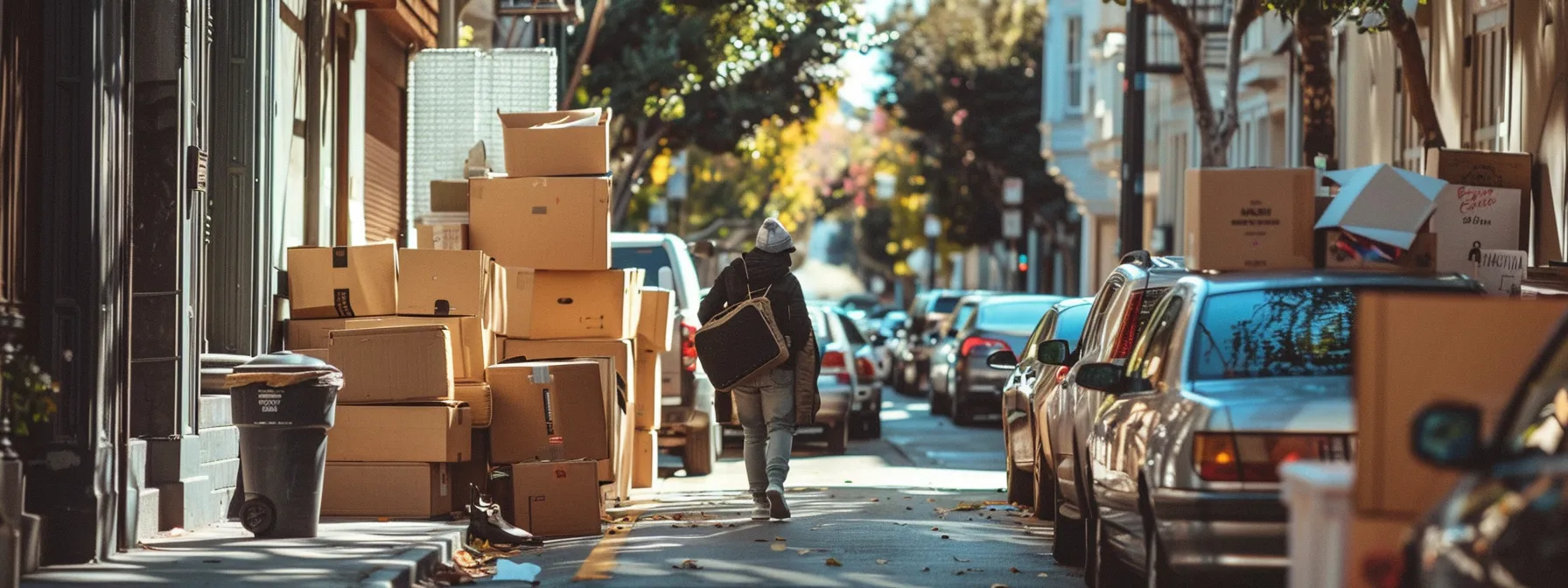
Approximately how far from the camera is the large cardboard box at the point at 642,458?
15875mm

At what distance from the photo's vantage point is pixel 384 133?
67.3 feet

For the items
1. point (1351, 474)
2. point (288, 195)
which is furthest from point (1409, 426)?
point (288, 195)

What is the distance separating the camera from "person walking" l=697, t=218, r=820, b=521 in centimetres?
1321

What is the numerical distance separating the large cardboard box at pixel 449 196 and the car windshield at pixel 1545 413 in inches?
414

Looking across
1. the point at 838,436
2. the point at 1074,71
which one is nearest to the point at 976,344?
the point at 838,436

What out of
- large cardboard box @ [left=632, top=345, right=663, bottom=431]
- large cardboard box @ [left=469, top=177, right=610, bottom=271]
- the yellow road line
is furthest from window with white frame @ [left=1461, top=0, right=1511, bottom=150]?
the yellow road line

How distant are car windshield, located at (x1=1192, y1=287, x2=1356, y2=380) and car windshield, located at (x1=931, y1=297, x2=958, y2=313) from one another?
27.0 metres

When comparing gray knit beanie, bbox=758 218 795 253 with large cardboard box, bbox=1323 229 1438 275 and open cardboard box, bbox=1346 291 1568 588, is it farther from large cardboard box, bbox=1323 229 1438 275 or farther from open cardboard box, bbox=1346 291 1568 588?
open cardboard box, bbox=1346 291 1568 588

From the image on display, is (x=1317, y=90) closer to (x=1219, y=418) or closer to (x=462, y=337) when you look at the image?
(x=462, y=337)

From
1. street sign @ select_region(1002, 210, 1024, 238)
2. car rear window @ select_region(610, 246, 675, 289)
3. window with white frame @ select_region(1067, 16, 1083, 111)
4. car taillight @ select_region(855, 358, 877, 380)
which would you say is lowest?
car taillight @ select_region(855, 358, 877, 380)

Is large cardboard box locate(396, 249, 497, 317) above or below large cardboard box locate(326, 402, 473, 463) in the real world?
above

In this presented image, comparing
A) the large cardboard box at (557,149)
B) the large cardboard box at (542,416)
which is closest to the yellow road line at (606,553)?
the large cardboard box at (542,416)

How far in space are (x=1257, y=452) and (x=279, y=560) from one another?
4.62 m

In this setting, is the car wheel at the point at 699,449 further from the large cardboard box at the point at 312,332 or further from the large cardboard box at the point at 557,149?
the large cardboard box at the point at 312,332
